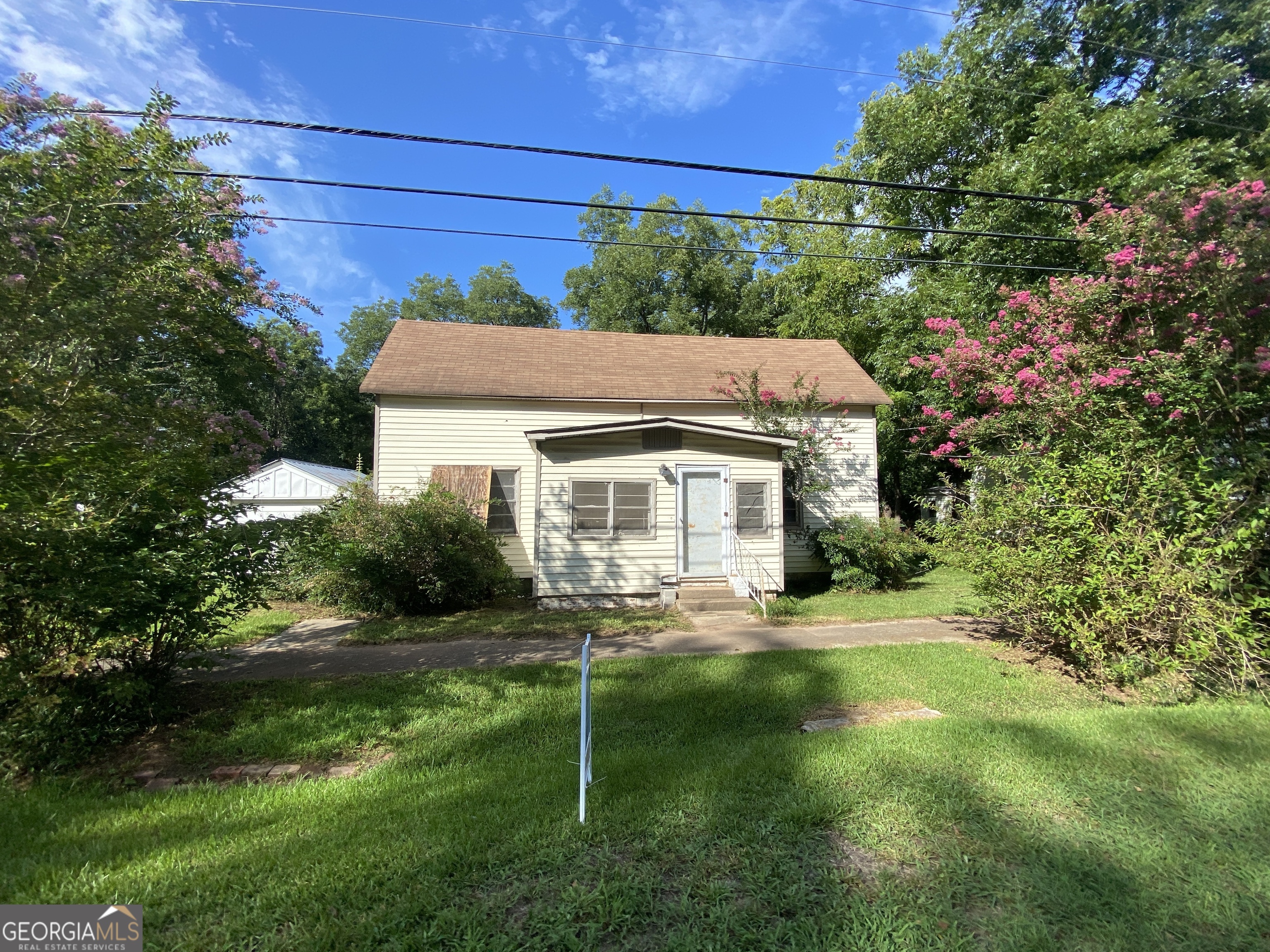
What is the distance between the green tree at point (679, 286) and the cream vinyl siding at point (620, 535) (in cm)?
1714

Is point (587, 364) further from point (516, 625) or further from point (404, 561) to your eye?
point (516, 625)

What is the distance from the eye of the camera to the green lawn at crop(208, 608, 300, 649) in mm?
7707

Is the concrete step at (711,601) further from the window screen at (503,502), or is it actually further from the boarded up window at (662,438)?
the window screen at (503,502)

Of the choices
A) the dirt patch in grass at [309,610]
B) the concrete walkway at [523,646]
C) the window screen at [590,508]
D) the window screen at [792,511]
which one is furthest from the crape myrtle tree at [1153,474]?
the dirt patch in grass at [309,610]

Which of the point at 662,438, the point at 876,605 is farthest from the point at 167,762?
the point at 876,605

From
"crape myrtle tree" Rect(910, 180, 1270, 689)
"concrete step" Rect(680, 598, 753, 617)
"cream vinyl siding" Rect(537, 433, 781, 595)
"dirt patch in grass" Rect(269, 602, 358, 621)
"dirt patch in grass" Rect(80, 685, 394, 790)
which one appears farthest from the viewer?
"cream vinyl siding" Rect(537, 433, 781, 595)

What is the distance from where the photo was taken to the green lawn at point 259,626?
7.71 meters

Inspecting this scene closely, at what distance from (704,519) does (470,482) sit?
5.28 metres

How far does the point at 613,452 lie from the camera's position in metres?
10.9

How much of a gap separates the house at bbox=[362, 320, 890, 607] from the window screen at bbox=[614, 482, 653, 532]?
0.08 ft

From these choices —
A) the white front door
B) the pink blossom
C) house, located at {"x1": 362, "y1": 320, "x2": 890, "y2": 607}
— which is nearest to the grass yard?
house, located at {"x1": 362, "y1": 320, "x2": 890, "y2": 607}

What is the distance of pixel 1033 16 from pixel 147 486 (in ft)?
72.0

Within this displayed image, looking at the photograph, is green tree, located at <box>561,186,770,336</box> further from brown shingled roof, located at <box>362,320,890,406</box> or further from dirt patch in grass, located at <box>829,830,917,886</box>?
dirt patch in grass, located at <box>829,830,917,886</box>

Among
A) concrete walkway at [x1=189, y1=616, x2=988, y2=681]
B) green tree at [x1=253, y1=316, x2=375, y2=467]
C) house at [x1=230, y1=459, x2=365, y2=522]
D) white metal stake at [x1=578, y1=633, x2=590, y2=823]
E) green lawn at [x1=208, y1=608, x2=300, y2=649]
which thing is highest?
green tree at [x1=253, y1=316, x2=375, y2=467]
